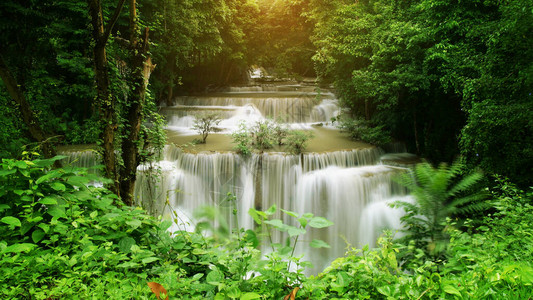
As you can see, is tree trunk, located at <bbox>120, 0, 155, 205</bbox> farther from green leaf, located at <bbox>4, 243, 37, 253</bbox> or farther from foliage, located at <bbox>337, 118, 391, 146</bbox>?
foliage, located at <bbox>337, 118, 391, 146</bbox>

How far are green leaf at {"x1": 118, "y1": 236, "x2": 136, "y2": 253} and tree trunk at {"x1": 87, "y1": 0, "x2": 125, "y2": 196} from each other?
228cm

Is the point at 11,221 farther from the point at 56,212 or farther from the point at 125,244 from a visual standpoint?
the point at 125,244

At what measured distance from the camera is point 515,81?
5070 mm

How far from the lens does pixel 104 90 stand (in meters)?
4.05

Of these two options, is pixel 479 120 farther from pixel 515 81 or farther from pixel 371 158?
pixel 371 158

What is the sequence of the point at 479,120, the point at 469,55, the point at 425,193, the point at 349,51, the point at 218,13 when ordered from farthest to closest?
the point at 218,13 < the point at 349,51 < the point at 469,55 < the point at 479,120 < the point at 425,193

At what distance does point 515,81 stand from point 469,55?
4.96ft

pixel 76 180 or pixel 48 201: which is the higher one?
pixel 76 180

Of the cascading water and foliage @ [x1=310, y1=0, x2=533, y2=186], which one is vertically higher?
foliage @ [x1=310, y1=0, x2=533, y2=186]

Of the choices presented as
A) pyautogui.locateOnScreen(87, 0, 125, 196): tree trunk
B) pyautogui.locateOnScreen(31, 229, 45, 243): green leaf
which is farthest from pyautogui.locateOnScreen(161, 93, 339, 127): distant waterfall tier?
pyautogui.locateOnScreen(31, 229, 45, 243): green leaf

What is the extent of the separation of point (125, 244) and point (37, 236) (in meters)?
0.58

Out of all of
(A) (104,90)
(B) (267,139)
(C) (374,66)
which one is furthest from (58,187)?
(C) (374,66)

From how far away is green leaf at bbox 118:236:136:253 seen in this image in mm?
2088

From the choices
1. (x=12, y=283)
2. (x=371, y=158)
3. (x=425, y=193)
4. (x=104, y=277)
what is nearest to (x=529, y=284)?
(x=425, y=193)
